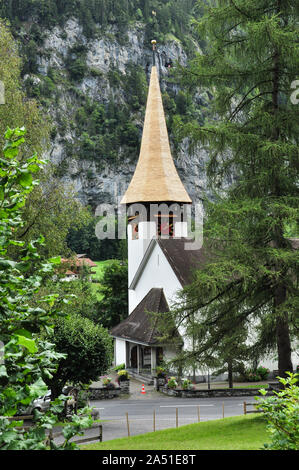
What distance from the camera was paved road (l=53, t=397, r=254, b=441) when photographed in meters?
16.8

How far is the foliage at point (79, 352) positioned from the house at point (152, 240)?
8551mm

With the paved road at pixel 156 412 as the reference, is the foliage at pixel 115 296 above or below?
above

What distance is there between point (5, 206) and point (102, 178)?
108560mm

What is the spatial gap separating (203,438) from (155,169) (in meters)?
21.8

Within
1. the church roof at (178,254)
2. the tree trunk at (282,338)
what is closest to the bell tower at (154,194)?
the church roof at (178,254)

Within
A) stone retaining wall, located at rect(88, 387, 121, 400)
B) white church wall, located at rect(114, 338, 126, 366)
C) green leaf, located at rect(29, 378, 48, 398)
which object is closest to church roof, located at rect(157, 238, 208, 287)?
white church wall, located at rect(114, 338, 126, 366)

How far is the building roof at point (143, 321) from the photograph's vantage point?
27922 mm

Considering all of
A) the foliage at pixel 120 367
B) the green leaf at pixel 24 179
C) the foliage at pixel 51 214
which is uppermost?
the foliage at pixel 51 214

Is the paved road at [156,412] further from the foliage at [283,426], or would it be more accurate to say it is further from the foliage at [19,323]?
the foliage at [19,323]

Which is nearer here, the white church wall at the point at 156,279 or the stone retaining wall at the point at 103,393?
the stone retaining wall at the point at 103,393

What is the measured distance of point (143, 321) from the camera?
30.0 metres

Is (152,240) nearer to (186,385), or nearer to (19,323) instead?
(186,385)

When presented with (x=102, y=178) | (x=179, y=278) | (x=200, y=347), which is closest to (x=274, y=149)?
(x=200, y=347)

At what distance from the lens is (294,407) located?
215 inches
